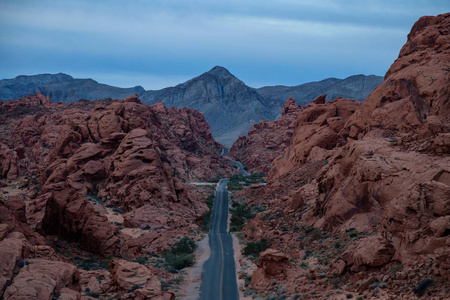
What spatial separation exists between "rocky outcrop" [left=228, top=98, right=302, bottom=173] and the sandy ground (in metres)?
78.3

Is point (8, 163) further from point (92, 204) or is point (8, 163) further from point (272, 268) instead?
point (272, 268)

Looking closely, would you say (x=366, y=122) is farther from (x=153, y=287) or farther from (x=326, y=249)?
(x=153, y=287)

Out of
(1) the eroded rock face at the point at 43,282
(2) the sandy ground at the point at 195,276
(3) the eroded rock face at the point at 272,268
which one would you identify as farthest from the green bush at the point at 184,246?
(1) the eroded rock face at the point at 43,282

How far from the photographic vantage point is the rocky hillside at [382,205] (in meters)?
17.5

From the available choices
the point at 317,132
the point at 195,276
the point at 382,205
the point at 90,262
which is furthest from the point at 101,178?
the point at 382,205

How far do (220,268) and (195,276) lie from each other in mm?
2762

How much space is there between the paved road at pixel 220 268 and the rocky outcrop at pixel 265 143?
6905 cm

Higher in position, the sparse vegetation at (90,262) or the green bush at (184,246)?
the sparse vegetation at (90,262)

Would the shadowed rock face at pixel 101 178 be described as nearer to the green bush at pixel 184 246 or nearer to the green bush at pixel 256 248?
the green bush at pixel 184 246

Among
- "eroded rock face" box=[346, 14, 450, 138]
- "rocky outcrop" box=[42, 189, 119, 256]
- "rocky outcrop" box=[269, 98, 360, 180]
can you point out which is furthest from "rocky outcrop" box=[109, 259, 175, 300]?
"rocky outcrop" box=[269, 98, 360, 180]

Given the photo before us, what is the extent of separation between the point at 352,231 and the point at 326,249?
2192 mm

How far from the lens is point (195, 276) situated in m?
30.8

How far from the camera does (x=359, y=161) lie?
1147 inches

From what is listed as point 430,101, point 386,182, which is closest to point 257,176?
point 430,101
